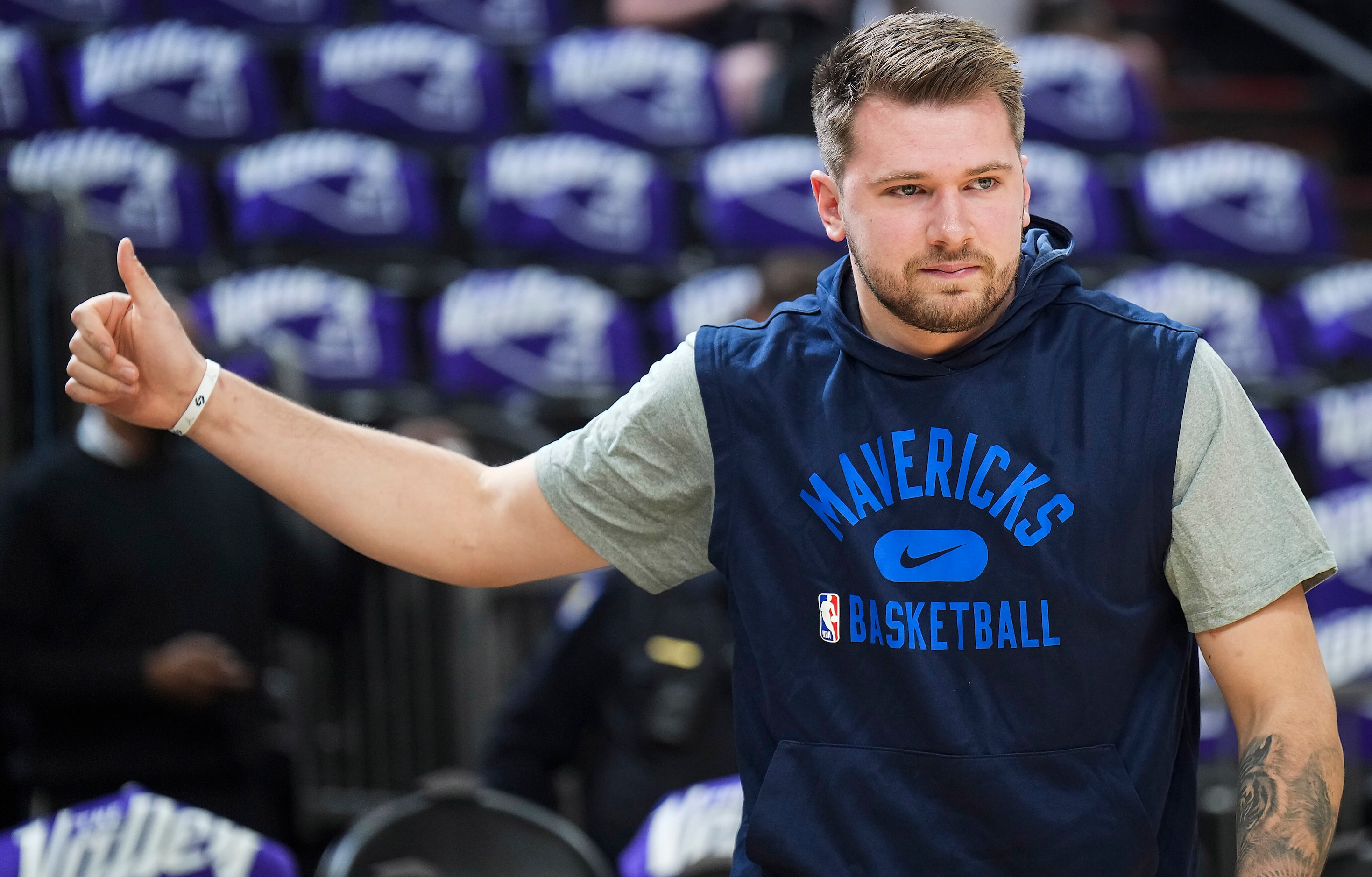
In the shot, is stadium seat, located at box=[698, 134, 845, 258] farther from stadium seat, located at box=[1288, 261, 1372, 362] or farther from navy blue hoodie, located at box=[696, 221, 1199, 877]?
navy blue hoodie, located at box=[696, 221, 1199, 877]

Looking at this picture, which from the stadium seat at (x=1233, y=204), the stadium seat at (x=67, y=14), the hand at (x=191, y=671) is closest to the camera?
the hand at (x=191, y=671)

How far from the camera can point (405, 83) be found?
539 cm

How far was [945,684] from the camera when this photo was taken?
1.56 meters

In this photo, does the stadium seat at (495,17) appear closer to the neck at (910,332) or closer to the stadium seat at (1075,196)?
the stadium seat at (1075,196)

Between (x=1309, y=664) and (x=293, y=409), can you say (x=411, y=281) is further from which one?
(x=1309, y=664)

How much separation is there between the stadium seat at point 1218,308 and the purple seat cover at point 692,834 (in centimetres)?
292

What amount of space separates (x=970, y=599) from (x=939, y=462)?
0.14 m

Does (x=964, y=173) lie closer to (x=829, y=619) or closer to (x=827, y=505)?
(x=827, y=505)

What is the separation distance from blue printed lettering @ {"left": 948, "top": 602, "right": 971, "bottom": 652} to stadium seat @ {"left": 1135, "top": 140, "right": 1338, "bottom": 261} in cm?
448

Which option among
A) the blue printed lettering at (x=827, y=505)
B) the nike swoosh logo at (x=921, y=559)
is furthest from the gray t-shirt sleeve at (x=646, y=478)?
the nike swoosh logo at (x=921, y=559)

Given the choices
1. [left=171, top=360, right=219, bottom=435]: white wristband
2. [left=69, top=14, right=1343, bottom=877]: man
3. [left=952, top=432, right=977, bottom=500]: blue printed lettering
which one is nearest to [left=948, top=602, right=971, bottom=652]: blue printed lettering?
[left=69, top=14, right=1343, bottom=877]: man

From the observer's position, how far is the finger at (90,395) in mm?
1721

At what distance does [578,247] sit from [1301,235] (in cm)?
269

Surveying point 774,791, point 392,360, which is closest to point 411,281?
point 392,360
